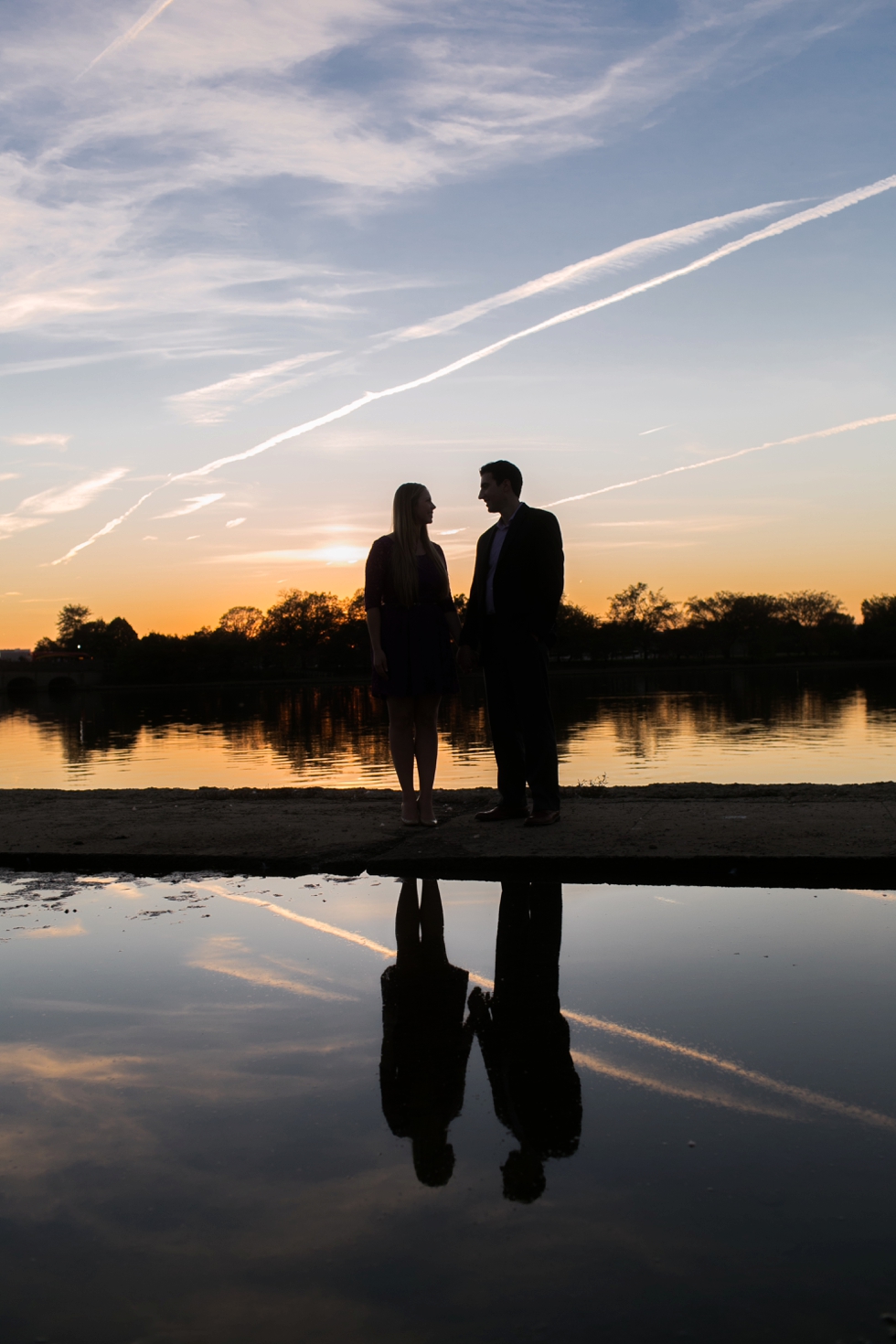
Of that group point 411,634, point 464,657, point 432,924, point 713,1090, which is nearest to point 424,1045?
point 713,1090

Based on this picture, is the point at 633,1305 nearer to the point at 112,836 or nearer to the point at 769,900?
the point at 769,900

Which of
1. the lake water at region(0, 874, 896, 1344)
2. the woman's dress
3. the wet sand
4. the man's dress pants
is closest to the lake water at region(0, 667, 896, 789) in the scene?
the wet sand

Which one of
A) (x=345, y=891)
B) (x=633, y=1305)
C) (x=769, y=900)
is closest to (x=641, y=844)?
(x=769, y=900)

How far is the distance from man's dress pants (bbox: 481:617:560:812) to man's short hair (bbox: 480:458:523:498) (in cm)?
83

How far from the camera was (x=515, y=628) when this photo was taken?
6207mm

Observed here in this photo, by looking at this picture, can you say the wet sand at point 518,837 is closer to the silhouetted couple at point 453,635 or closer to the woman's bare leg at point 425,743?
the woman's bare leg at point 425,743

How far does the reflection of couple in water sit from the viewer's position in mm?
2203

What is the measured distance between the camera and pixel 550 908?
14.1 feet

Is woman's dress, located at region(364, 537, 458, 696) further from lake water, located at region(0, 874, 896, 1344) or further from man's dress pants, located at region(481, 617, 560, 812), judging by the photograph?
lake water, located at region(0, 874, 896, 1344)

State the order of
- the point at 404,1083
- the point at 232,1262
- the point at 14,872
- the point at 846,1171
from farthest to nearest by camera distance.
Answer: the point at 14,872, the point at 404,1083, the point at 846,1171, the point at 232,1262

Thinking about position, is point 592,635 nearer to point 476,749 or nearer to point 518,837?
point 476,749

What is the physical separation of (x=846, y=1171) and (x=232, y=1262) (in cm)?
111

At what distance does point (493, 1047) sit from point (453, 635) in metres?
3.77

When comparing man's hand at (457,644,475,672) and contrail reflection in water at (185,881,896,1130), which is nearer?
contrail reflection in water at (185,881,896,1130)
